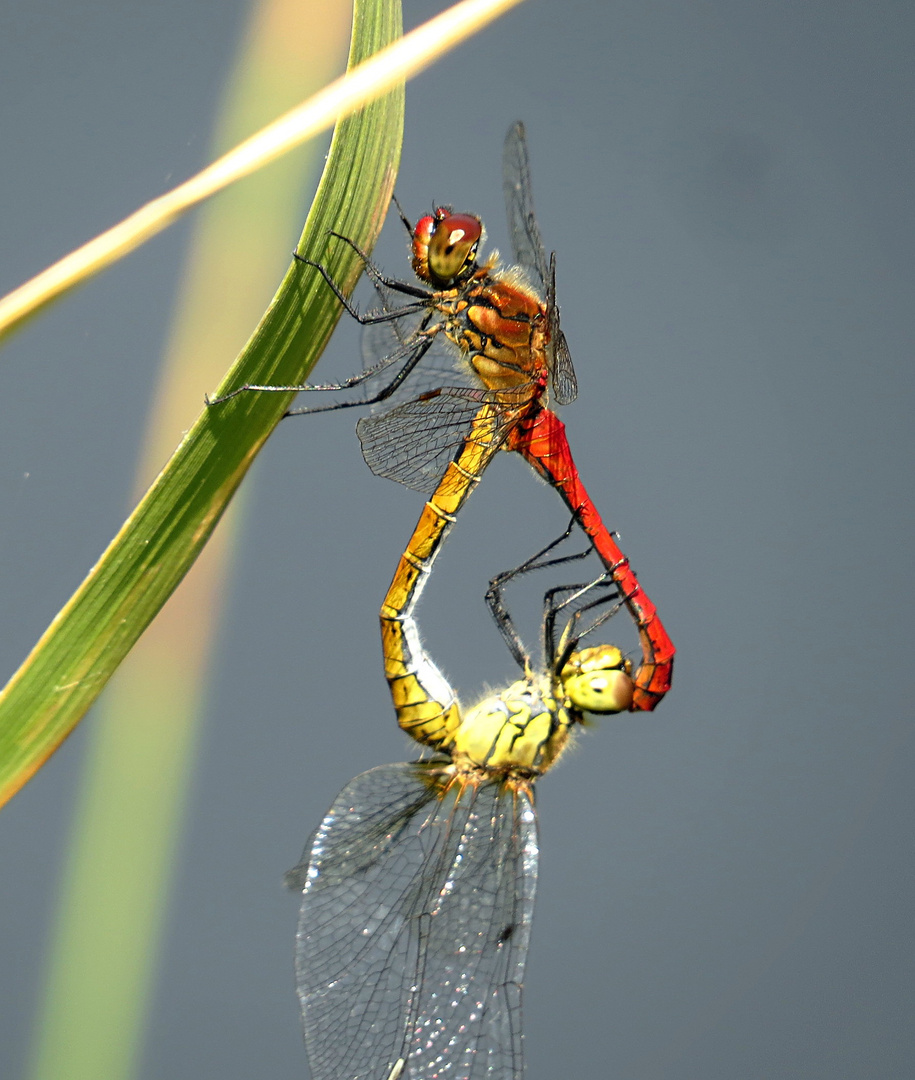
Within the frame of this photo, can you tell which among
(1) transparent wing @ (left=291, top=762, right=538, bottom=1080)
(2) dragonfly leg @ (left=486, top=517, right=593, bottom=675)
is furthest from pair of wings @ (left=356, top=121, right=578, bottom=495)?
(1) transparent wing @ (left=291, top=762, right=538, bottom=1080)

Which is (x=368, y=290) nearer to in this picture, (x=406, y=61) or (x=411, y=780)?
(x=406, y=61)

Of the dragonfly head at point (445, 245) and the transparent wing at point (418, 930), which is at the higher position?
the dragonfly head at point (445, 245)

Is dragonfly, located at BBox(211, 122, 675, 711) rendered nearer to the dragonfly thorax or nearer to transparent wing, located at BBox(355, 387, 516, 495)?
transparent wing, located at BBox(355, 387, 516, 495)

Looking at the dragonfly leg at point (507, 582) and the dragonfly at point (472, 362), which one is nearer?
the dragonfly at point (472, 362)

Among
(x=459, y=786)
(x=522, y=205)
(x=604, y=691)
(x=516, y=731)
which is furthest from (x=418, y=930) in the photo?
(x=522, y=205)

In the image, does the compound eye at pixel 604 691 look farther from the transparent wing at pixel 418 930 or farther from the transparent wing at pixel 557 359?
the transparent wing at pixel 557 359

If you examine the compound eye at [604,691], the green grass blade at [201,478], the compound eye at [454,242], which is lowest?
the compound eye at [604,691]

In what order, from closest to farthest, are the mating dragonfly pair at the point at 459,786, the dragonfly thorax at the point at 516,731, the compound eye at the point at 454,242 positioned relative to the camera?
the compound eye at the point at 454,242 → the mating dragonfly pair at the point at 459,786 → the dragonfly thorax at the point at 516,731

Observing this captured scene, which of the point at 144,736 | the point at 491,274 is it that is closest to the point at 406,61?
the point at 491,274

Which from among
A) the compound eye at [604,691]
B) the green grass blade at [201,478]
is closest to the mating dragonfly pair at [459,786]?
the compound eye at [604,691]
